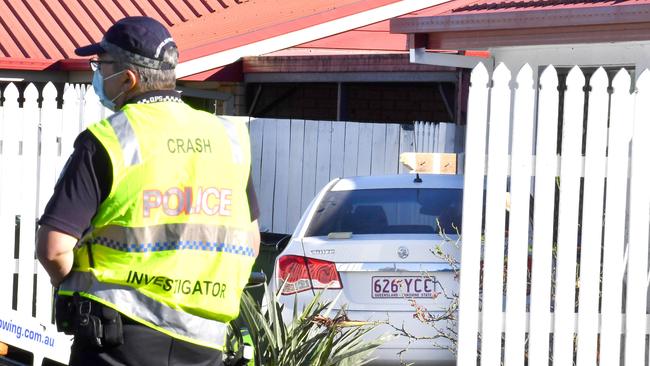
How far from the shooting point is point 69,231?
326 centimetres

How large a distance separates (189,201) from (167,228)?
0.10m

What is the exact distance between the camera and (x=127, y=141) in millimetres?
3322

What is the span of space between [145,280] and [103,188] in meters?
0.28

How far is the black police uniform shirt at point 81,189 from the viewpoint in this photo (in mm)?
3254

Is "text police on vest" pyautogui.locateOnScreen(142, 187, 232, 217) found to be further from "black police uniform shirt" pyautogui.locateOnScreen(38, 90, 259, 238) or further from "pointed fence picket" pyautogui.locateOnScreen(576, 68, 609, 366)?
"pointed fence picket" pyautogui.locateOnScreen(576, 68, 609, 366)

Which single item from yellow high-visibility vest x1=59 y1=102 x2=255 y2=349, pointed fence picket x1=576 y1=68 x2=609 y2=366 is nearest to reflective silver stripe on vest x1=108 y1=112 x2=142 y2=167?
yellow high-visibility vest x1=59 y1=102 x2=255 y2=349

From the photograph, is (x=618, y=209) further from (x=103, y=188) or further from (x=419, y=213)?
(x=103, y=188)

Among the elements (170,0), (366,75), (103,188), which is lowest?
(103,188)

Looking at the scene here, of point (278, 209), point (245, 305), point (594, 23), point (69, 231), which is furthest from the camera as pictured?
point (278, 209)

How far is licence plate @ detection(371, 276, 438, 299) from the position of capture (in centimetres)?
689

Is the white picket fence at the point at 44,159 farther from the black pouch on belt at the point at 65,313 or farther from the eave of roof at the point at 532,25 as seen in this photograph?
the black pouch on belt at the point at 65,313

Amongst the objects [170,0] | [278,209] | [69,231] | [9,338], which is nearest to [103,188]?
[69,231]

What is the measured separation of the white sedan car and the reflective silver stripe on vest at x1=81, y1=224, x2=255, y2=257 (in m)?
3.10

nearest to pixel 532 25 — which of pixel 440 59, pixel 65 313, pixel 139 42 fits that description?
pixel 440 59
